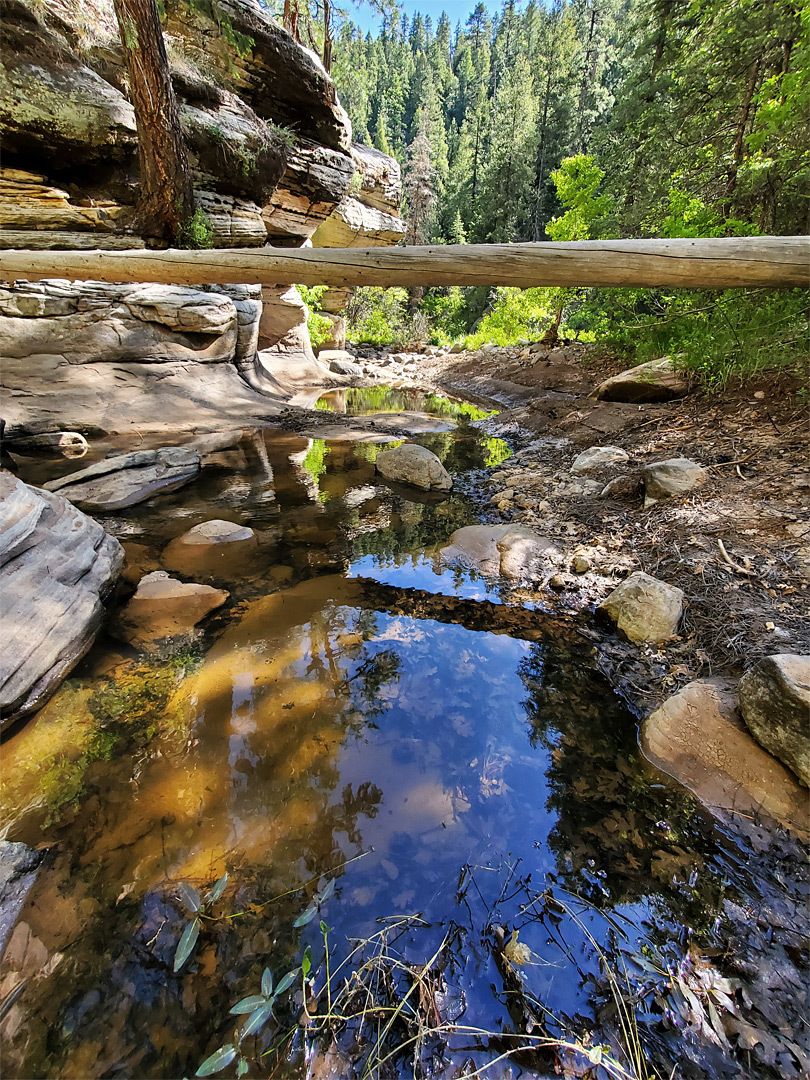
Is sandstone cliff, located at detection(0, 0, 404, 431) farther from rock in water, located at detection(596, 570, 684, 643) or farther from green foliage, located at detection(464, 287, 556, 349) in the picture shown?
rock in water, located at detection(596, 570, 684, 643)

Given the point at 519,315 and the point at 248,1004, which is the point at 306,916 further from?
the point at 519,315

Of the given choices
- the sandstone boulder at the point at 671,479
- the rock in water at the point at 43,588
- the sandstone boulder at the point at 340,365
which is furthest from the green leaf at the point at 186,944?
the sandstone boulder at the point at 340,365

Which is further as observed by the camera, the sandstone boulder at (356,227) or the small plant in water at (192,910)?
the sandstone boulder at (356,227)

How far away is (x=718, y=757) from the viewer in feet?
6.15

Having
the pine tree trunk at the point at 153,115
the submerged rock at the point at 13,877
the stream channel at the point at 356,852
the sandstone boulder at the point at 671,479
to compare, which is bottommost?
the stream channel at the point at 356,852

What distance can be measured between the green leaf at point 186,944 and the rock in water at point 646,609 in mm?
2459

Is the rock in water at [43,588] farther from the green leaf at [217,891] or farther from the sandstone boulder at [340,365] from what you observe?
the sandstone boulder at [340,365]

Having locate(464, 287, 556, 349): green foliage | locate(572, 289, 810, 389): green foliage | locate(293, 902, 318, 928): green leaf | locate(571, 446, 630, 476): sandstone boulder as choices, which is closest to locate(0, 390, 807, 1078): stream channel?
locate(293, 902, 318, 928): green leaf

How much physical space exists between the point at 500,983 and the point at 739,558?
9.04 ft

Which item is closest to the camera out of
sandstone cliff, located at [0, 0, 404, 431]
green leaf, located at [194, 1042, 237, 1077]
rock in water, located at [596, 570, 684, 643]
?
green leaf, located at [194, 1042, 237, 1077]

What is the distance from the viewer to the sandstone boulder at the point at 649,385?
19.4 ft

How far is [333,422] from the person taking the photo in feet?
28.6

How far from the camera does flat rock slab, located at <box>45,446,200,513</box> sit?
4586mm

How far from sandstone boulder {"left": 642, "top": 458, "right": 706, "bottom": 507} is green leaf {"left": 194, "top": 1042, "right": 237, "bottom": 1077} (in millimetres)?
4096
